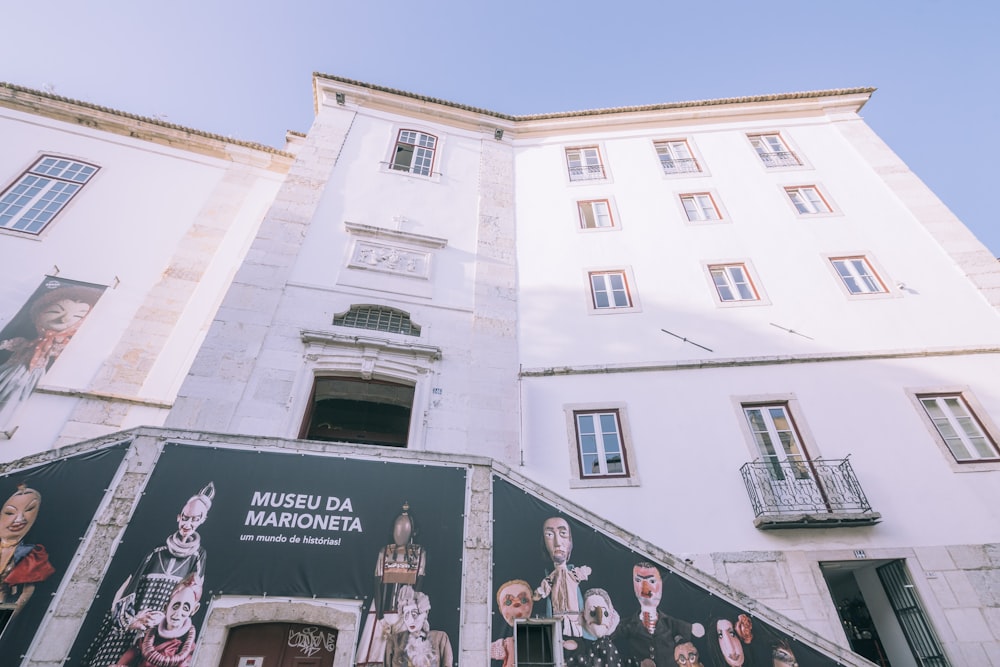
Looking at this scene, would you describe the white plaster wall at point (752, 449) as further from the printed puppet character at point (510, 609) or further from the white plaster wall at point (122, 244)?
the white plaster wall at point (122, 244)

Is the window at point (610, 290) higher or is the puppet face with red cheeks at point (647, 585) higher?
the window at point (610, 290)

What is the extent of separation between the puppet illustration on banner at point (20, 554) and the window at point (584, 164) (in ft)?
44.4

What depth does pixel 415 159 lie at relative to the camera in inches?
579

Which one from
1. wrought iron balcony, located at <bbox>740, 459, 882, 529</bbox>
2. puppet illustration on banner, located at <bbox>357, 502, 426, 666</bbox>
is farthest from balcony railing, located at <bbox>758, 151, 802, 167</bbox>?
puppet illustration on banner, located at <bbox>357, 502, 426, 666</bbox>

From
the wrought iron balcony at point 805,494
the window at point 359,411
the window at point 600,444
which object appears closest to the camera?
the wrought iron balcony at point 805,494

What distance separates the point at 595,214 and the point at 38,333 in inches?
511

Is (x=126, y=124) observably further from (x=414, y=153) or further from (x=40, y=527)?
(x=40, y=527)

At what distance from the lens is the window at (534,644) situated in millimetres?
6188

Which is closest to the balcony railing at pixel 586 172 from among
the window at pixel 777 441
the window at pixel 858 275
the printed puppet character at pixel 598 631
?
A: the window at pixel 858 275

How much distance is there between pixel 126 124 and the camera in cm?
1450

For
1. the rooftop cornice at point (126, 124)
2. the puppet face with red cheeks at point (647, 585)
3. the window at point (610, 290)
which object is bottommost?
the puppet face with red cheeks at point (647, 585)

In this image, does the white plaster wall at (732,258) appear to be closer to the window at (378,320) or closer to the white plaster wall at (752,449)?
the white plaster wall at (752,449)

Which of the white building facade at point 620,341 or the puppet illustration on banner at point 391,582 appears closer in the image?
the puppet illustration on banner at point 391,582

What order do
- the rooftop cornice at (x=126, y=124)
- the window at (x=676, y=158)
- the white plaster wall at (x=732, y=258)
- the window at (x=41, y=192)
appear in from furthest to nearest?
the window at (x=676, y=158) → the rooftop cornice at (x=126, y=124) → the window at (x=41, y=192) → the white plaster wall at (x=732, y=258)
